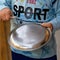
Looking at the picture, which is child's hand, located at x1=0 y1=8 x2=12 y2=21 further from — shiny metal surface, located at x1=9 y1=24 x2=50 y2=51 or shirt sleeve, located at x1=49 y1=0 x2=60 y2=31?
shirt sleeve, located at x1=49 y1=0 x2=60 y2=31

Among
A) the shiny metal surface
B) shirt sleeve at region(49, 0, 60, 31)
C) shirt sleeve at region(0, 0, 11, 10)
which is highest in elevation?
shirt sleeve at region(0, 0, 11, 10)

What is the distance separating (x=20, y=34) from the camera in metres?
0.80

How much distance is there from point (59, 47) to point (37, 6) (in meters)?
0.89

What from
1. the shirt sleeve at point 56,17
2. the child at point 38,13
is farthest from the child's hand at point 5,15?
the shirt sleeve at point 56,17

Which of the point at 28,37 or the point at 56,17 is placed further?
the point at 56,17

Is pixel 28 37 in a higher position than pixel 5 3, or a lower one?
lower

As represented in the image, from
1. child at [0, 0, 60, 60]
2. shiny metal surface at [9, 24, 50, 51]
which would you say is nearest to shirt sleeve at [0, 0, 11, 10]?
child at [0, 0, 60, 60]

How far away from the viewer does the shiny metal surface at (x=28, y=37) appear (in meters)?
0.74

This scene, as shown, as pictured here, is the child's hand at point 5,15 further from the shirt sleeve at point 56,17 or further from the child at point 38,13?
the shirt sleeve at point 56,17

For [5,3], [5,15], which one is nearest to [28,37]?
[5,15]

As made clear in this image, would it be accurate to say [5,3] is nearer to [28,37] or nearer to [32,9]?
[32,9]

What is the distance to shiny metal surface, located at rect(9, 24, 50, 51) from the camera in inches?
29.2

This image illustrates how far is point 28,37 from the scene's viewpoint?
774 mm

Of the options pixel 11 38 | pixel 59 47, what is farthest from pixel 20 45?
pixel 59 47
